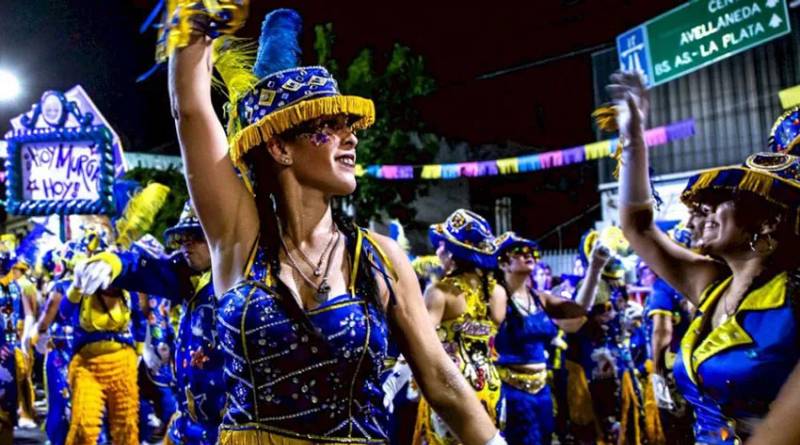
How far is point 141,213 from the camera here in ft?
18.2

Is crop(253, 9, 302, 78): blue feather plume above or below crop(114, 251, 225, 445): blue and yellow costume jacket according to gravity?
above

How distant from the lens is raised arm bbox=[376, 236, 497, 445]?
7.59ft

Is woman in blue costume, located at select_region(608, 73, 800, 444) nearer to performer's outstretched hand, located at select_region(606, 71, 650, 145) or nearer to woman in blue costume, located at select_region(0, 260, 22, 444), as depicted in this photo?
performer's outstretched hand, located at select_region(606, 71, 650, 145)

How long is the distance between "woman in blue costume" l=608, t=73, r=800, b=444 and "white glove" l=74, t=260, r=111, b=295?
2844mm

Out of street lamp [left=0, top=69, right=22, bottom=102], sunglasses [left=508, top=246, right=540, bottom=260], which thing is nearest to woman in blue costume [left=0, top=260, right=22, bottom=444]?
sunglasses [left=508, top=246, right=540, bottom=260]

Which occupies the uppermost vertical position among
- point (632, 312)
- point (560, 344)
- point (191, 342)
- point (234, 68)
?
point (234, 68)

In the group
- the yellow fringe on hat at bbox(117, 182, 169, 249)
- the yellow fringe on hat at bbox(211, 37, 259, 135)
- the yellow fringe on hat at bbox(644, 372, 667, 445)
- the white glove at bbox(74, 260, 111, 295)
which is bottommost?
the yellow fringe on hat at bbox(644, 372, 667, 445)

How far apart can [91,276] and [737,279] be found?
3310 mm

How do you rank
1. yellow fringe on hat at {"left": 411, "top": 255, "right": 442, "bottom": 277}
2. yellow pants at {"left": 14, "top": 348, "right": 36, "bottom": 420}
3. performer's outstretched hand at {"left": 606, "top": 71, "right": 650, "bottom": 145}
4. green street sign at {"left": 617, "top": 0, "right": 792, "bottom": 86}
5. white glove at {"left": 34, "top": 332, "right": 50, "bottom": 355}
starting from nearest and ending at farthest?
performer's outstretched hand at {"left": 606, "top": 71, "right": 650, "bottom": 145} → yellow fringe on hat at {"left": 411, "top": 255, "right": 442, "bottom": 277} → yellow pants at {"left": 14, "top": 348, "right": 36, "bottom": 420} → white glove at {"left": 34, "top": 332, "right": 50, "bottom": 355} → green street sign at {"left": 617, "top": 0, "right": 792, "bottom": 86}

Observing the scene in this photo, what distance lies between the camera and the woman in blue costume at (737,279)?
9.25 feet

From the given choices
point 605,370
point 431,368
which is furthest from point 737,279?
point 605,370

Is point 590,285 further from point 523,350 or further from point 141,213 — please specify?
point 141,213

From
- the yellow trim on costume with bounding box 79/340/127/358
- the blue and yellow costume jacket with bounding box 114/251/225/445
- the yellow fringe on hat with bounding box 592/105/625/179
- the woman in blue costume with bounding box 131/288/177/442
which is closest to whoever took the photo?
the yellow fringe on hat with bounding box 592/105/625/179

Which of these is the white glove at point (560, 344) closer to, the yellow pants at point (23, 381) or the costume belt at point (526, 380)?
the costume belt at point (526, 380)
